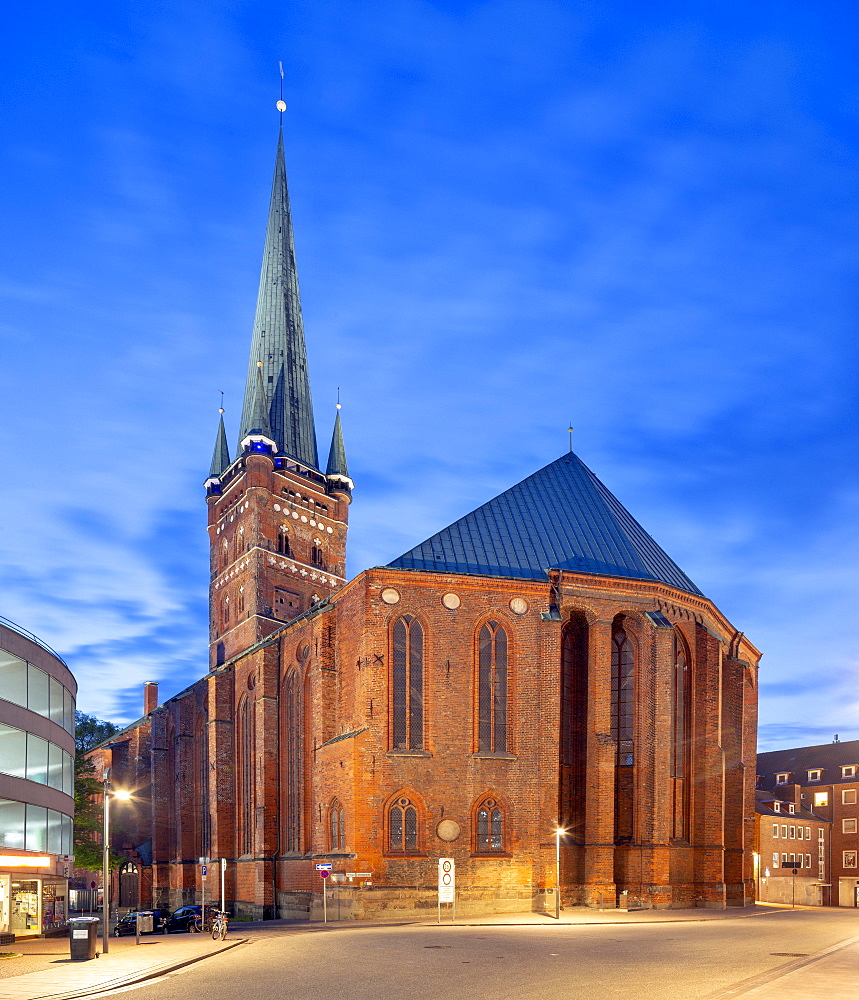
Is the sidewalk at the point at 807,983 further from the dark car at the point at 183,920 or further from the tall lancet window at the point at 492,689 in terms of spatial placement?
the dark car at the point at 183,920

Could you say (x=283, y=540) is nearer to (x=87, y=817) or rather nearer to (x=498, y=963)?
(x=87, y=817)

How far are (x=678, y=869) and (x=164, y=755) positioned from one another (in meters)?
37.2

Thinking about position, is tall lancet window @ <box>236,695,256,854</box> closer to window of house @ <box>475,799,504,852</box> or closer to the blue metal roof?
window of house @ <box>475,799,504,852</box>

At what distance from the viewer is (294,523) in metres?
76.0

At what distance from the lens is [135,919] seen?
36.4 meters

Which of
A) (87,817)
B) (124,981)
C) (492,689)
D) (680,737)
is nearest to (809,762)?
(680,737)

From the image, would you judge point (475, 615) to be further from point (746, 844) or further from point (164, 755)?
point (164, 755)

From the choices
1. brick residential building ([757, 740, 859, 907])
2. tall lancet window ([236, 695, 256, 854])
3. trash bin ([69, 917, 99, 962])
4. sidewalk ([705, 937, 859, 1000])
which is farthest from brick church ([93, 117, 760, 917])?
brick residential building ([757, 740, 859, 907])

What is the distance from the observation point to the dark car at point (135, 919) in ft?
122

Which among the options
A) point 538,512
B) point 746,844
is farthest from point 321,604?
point 746,844

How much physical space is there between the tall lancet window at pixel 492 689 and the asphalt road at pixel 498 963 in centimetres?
1039

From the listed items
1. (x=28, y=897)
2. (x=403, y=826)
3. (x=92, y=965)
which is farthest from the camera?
(x=403, y=826)

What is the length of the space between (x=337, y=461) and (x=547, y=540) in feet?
118

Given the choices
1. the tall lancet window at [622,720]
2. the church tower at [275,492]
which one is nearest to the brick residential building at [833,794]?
the church tower at [275,492]
